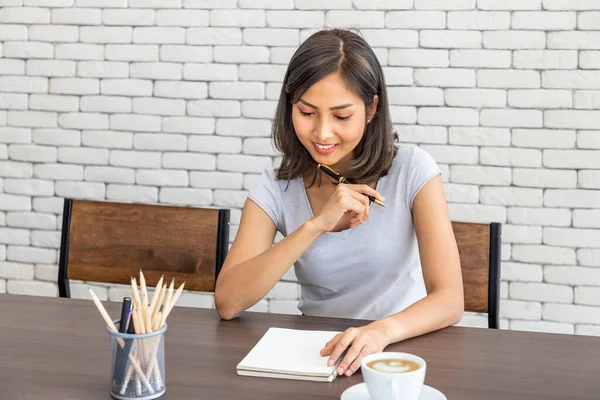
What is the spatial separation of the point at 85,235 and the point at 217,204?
0.89 meters

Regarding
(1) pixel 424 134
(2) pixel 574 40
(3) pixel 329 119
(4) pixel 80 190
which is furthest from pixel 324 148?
(4) pixel 80 190

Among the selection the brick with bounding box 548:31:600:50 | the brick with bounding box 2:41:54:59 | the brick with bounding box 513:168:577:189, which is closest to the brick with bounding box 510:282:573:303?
the brick with bounding box 513:168:577:189

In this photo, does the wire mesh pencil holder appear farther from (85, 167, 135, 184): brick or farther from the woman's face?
(85, 167, 135, 184): brick

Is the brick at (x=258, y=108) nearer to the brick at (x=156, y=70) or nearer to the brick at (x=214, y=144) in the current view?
the brick at (x=214, y=144)

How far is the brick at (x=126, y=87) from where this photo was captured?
9.64ft

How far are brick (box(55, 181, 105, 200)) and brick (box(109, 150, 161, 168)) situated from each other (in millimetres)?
118

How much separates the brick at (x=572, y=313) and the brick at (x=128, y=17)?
1.84 m

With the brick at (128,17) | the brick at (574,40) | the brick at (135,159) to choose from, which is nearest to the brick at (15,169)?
the brick at (135,159)

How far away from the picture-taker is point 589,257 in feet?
8.70

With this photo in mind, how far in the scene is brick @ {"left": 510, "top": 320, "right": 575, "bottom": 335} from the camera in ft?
8.87

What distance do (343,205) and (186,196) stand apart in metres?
Result: 1.42

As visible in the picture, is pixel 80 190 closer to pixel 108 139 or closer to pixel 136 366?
pixel 108 139

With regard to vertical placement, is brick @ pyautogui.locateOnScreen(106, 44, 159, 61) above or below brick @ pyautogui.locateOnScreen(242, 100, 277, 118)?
above

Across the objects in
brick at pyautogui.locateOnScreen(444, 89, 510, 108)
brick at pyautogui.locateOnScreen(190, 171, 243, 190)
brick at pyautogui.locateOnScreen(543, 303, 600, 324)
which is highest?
brick at pyautogui.locateOnScreen(444, 89, 510, 108)
